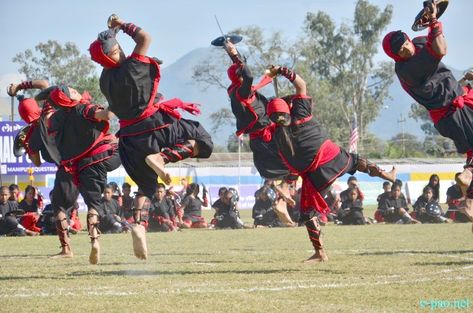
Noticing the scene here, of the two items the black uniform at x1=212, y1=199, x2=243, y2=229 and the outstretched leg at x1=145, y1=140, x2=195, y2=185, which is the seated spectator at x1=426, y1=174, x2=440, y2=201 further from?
the outstretched leg at x1=145, y1=140, x2=195, y2=185

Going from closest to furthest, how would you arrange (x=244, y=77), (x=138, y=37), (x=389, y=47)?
1. (x=138, y=37)
2. (x=389, y=47)
3. (x=244, y=77)

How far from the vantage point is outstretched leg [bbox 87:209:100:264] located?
9.70 meters

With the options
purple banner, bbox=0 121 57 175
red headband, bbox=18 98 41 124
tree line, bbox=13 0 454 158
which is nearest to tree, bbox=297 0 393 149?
tree line, bbox=13 0 454 158

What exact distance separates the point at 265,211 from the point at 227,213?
121 centimetres

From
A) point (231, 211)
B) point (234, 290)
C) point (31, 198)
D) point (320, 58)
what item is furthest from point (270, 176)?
point (320, 58)

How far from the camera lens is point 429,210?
2269cm

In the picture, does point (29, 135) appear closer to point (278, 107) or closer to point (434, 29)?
point (278, 107)

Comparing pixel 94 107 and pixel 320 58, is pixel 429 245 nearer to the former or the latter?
pixel 94 107

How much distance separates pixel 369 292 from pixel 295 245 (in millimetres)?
6469

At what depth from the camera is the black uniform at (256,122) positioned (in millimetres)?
11510

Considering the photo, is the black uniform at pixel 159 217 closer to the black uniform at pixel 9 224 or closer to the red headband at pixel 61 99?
the black uniform at pixel 9 224

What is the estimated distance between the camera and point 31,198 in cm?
1895

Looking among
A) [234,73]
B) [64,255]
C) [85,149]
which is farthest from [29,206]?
[234,73]

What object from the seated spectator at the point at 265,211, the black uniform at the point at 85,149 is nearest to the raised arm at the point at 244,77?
the black uniform at the point at 85,149
